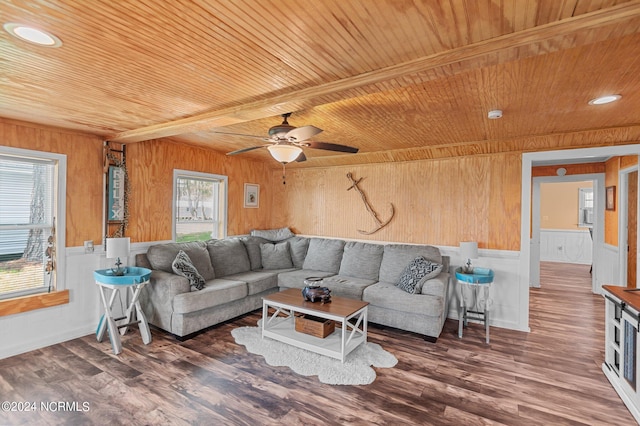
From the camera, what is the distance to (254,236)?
18.2 feet

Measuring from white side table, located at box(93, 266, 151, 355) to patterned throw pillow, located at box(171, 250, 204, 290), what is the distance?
31 centimetres

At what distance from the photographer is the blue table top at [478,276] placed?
3807 millimetres

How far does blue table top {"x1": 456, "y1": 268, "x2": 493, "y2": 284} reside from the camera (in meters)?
3.81

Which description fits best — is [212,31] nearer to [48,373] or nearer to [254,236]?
[48,373]

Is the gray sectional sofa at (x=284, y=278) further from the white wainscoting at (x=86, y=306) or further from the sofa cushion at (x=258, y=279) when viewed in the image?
the white wainscoting at (x=86, y=306)

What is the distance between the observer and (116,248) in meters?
3.42

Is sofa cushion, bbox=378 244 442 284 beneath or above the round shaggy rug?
above

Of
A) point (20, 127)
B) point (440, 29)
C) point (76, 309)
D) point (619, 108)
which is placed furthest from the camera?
point (76, 309)

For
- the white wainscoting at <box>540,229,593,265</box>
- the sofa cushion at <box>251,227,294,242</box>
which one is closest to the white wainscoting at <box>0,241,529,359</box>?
the sofa cushion at <box>251,227,294,242</box>

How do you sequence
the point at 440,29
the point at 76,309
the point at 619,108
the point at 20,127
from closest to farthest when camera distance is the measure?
the point at 440,29
the point at 619,108
the point at 20,127
the point at 76,309

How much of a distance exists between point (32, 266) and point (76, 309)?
651mm

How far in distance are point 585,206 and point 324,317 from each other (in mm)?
8993

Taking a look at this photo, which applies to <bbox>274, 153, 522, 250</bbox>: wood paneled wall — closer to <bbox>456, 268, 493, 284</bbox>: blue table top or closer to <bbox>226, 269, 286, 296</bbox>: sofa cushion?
<bbox>456, 268, 493, 284</bbox>: blue table top

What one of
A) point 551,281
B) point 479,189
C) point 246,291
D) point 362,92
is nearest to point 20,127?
point 246,291
